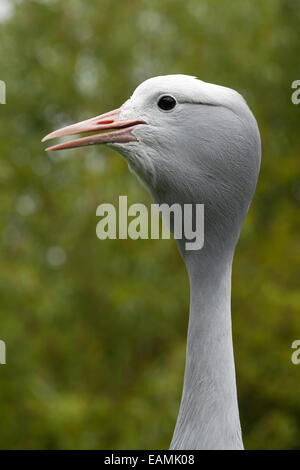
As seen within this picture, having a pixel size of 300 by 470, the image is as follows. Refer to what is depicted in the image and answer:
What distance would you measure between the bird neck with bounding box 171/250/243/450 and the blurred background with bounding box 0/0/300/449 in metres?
6.46

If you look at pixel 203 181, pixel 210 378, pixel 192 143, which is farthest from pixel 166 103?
pixel 210 378

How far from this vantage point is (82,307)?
10.7m

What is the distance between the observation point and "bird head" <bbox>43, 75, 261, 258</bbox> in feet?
8.80

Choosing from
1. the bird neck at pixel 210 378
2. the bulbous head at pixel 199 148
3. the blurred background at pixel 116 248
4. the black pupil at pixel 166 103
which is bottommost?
the bird neck at pixel 210 378

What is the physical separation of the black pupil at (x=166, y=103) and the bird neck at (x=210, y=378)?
1.99ft

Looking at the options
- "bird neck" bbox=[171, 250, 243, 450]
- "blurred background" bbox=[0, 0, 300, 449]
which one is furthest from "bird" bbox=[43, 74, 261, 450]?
"blurred background" bbox=[0, 0, 300, 449]

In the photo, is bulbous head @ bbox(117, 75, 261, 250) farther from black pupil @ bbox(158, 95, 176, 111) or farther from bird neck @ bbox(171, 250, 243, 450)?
bird neck @ bbox(171, 250, 243, 450)

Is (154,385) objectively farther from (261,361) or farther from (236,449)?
(236,449)

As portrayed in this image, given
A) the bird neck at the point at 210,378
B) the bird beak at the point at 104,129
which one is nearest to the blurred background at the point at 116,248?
the bird beak at the point at 104,129

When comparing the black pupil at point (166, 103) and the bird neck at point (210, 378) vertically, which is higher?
the black pupil at point (166, 103)

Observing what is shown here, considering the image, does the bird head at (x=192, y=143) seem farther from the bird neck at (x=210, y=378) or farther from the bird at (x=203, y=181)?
the bird neck at (x=210, y=378)

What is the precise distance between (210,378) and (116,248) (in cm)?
737

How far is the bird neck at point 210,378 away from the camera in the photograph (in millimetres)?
2613
